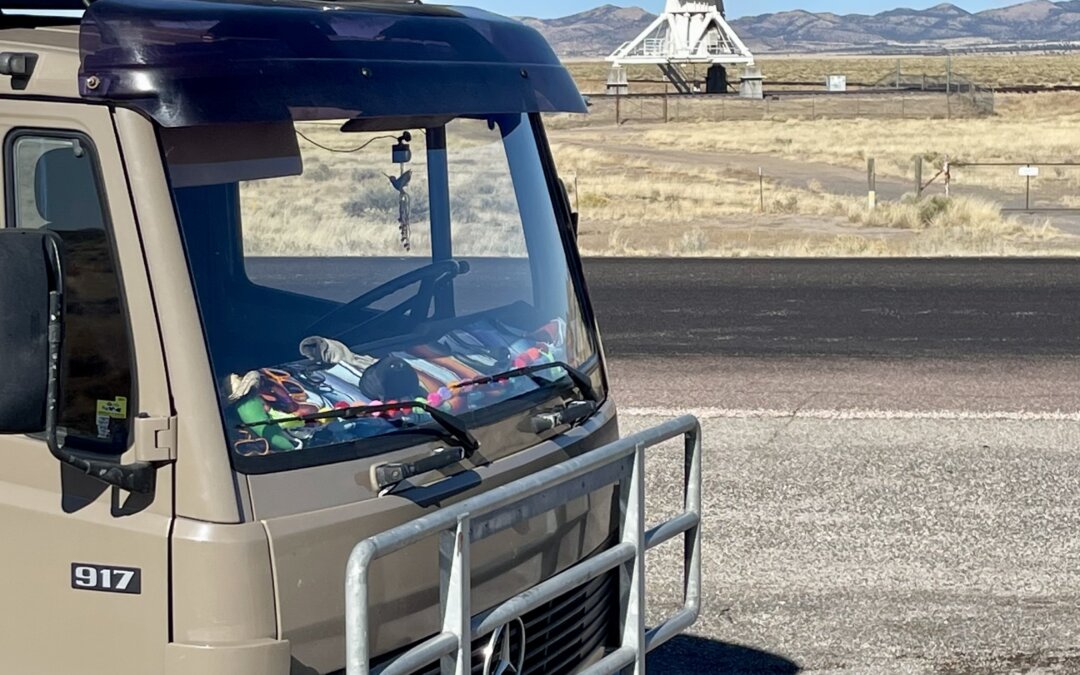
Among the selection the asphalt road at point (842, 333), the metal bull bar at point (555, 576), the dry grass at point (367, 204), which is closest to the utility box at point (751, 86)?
the asphalt road at point (842, 333)

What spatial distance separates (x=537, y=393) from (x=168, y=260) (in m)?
1.10

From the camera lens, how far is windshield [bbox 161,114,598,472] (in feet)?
9.97

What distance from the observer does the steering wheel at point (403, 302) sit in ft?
11.1

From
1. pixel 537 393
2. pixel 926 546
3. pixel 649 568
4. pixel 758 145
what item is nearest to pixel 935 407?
pixel 926 546

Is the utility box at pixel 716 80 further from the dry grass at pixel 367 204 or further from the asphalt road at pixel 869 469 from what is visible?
the dry grass at pixel 367 204

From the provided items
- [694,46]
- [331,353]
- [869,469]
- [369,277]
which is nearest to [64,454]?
[331,353]

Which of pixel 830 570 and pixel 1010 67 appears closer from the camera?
→ pixel 830 570

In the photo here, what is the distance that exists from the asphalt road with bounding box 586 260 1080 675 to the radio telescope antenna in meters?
72.8

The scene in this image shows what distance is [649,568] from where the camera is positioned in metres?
7.05

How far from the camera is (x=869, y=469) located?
29.5 feet

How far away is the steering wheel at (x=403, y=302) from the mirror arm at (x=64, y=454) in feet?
1.98

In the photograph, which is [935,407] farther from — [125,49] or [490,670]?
[125,49]

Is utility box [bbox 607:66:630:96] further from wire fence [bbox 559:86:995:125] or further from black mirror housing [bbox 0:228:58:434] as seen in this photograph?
black mirror housing [bbox 0:228:58:434]

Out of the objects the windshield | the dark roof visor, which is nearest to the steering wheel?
the windshield
